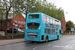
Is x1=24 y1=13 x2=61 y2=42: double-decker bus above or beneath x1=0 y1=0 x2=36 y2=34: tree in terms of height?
beneath

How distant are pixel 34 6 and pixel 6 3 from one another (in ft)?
19.6

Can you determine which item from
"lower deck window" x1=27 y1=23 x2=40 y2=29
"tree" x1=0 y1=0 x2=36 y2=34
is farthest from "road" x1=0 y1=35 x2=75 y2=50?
"tree" x1=0 y1=0 x2=36 y2=34

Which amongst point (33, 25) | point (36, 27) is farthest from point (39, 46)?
point (33, 25)

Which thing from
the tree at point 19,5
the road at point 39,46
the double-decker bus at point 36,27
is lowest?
the road at point 39,46

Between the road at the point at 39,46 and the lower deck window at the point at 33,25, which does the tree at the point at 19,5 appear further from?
the road at the point at 39,46

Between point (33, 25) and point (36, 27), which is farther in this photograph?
point (33, 25)

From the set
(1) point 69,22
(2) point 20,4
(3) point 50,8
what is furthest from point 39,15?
(1) point 69,22

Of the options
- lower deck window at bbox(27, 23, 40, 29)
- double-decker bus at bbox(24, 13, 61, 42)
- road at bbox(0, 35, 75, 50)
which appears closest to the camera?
road at bbox(0, 35, 75, 50)

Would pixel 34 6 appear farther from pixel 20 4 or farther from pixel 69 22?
pixel 69 22

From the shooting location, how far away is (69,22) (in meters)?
85.3

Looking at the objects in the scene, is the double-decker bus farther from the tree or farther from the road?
the tree

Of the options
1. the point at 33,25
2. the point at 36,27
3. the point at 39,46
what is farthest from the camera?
the point at 33,25

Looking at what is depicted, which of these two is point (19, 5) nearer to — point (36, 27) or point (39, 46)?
point (36, 27)

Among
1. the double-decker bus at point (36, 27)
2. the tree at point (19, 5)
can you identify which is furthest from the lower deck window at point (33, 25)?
the tree at point (19, 5)
